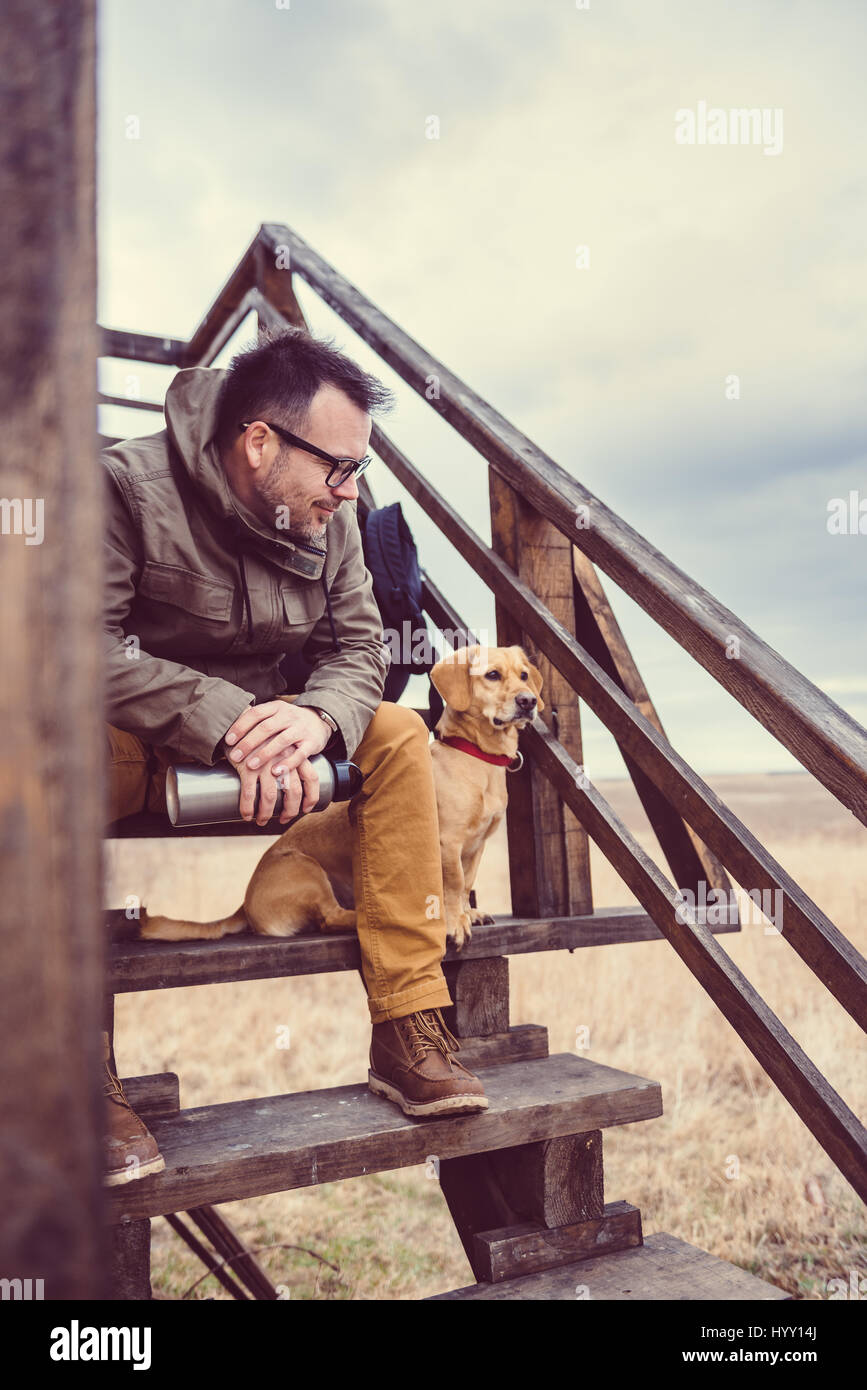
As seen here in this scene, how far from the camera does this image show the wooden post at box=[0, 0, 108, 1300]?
435 mm

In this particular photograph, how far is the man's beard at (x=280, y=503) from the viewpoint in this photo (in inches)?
85.0

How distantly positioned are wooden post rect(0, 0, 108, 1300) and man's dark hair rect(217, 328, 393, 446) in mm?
1705

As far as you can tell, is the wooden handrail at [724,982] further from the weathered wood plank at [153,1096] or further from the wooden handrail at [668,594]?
the weathered wood plank at [153,1096]

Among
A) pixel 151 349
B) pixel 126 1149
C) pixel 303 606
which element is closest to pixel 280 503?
pixel 303 606

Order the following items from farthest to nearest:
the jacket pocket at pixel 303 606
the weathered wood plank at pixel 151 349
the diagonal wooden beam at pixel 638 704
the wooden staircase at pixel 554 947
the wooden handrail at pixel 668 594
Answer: the weathered wood plank at pixel 151 349 → the diagonal wooden beam at pixel 638 704 → the jacket pocket at pixel 303 606 → the wooden staircase at pixel 554 947 → the wooden handrail at pixel 668 594

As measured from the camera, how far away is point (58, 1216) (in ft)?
1.40

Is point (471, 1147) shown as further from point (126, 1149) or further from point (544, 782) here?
point (544, 782)

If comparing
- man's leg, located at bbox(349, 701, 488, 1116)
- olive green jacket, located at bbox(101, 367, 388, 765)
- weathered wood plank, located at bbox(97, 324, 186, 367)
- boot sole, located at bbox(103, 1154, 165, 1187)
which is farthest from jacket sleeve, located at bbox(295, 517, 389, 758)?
weathered wood plank, located at bbox(97, 324, 186, 367)

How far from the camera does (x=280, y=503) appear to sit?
2.16 meters

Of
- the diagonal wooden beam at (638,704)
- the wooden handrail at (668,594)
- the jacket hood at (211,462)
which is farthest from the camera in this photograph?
the diagonal wooden beam at (638,704)

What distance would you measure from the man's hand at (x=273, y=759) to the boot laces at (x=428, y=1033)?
0.49 m

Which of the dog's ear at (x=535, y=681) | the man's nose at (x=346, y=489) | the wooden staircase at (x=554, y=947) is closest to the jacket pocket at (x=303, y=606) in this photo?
the man's nose at (x=346, y=489)

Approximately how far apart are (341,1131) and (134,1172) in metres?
0.39
